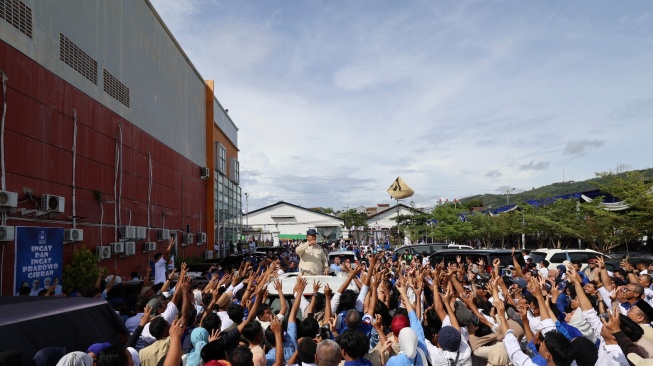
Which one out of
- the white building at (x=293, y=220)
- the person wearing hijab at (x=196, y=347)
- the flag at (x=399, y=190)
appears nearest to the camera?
the person wearing hijab at (x=196, y=347)

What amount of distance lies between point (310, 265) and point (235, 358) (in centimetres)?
529

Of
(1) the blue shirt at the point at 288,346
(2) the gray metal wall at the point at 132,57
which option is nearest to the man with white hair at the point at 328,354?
(1) the blue shirt at the point at 288,346

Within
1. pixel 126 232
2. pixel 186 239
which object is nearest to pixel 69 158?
pixel 126 232

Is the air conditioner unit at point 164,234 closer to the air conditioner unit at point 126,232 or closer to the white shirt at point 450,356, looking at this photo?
the air conditioner unit at point 126,232

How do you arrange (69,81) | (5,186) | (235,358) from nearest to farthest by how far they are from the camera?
(235,358)
(5,186)
(69,81)

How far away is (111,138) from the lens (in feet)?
51.1

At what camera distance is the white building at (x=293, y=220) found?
72.6 meters

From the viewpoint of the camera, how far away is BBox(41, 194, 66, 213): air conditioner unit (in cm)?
1123

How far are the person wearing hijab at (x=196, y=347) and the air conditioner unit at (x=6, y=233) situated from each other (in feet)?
24.4

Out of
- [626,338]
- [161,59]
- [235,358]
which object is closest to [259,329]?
[235,358]

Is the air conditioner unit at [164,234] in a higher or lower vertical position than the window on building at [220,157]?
lower

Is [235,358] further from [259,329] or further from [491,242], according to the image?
[491,242]

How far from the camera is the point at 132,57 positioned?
1742cm

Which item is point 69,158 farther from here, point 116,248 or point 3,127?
point 116,248
